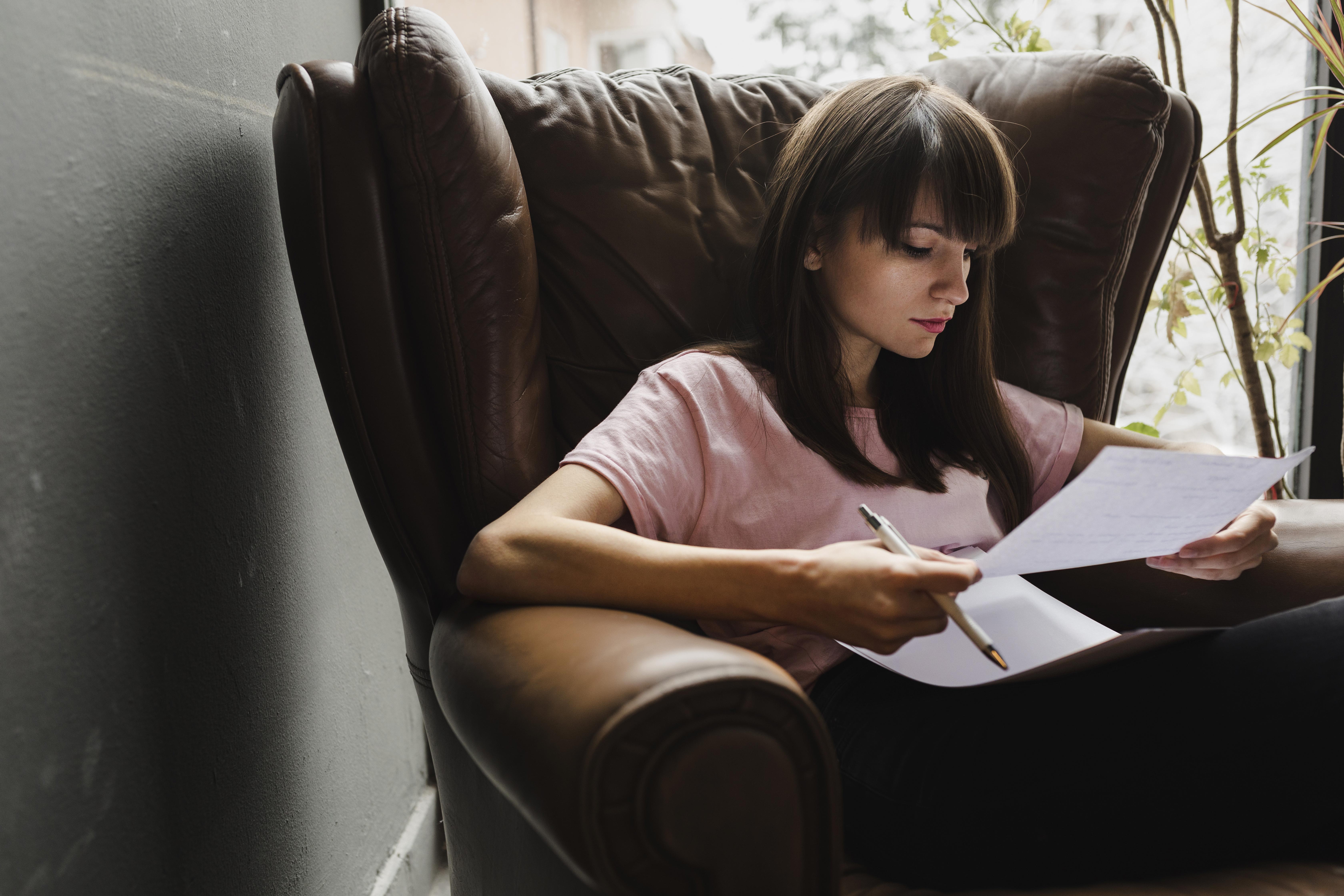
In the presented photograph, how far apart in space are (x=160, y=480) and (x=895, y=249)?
2.42 feet

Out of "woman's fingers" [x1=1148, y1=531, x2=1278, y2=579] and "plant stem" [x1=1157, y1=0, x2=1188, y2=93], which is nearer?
"woman's fingers" [x1=1148, y1=531, x2=1278, y2=579]

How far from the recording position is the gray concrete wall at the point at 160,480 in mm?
587

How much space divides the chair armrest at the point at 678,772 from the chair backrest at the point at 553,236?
374 millimetres

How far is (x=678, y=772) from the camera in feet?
1.54

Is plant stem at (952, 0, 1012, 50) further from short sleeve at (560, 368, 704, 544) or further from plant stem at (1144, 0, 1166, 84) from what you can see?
short sleeve at (560, 368, 704, 544)

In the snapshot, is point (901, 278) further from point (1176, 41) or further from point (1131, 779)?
point (1176, 41)

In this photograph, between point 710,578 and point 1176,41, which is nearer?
point 710,578

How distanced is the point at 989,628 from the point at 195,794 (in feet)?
2.35

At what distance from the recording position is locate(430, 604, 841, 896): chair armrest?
47 centimetres

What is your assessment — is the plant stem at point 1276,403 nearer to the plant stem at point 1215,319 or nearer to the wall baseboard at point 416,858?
the plant stem at point 1215,319

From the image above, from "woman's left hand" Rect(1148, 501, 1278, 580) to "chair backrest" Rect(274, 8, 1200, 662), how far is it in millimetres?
298

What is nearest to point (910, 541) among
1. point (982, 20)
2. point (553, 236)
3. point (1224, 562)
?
point (1224, 562)

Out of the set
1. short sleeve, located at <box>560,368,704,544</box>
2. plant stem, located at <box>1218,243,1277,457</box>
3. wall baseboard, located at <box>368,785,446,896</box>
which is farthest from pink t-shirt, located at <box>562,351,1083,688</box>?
plant stem, located at <box>1218,243,1277,457</box>

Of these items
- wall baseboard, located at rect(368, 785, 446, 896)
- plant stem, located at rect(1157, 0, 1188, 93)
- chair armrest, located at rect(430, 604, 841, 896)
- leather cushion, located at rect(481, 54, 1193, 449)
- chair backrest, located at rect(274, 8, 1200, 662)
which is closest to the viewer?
chair armrest, located at rect(430, 604, 841, 896)
